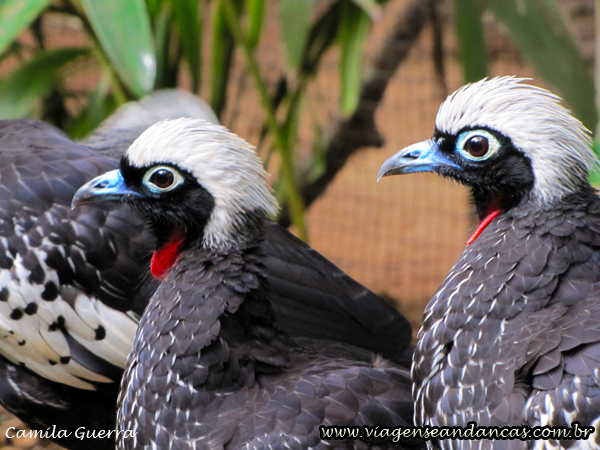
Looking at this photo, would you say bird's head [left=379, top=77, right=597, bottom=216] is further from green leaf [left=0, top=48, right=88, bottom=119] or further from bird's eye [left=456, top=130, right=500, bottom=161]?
green leaf [left=0, top=48, right=88, bottom=119]

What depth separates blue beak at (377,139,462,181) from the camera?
7.52 feet

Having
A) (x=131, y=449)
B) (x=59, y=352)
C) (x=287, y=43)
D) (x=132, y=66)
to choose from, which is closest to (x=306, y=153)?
(x=287, y=43)

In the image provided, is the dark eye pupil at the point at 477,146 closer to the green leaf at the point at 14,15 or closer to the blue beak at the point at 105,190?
the blue beak at the point at 105,190

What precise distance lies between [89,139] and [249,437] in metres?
2.22

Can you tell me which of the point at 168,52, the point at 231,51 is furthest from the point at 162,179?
the point at 231,51

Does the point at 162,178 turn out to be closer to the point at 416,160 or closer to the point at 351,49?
the point at 416,160

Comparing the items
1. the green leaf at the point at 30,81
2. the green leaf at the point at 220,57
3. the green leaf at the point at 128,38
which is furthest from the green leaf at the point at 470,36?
the green leaf at the point at 30,81

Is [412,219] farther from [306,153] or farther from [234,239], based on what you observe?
[234,239]

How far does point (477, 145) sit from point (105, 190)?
1188 millimetres

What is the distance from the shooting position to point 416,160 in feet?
7.63

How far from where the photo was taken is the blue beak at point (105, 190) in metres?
2.42

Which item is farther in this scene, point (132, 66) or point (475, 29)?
point (475, 29)

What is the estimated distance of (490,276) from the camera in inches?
82.4

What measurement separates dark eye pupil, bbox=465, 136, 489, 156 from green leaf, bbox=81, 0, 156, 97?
1.42 m
